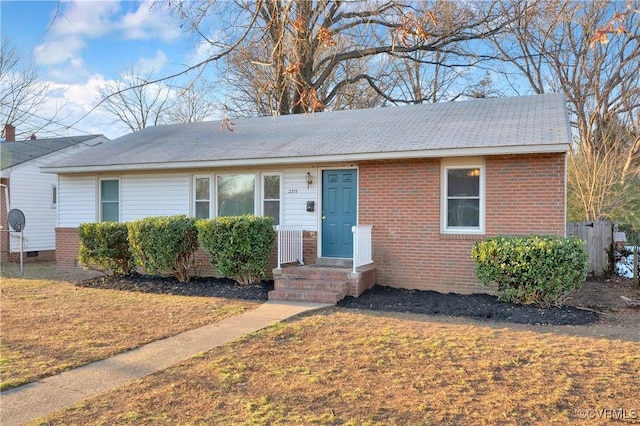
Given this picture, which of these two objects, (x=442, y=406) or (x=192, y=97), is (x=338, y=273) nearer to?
(x=442, y=406)

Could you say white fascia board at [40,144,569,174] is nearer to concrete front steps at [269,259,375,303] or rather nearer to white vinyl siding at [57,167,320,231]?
white vinyl siding at [57,167,320,231]

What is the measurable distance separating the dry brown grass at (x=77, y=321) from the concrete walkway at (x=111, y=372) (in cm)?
22

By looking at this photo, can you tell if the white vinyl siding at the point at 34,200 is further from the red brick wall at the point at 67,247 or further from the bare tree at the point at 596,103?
the bare tree at the point at 596,103

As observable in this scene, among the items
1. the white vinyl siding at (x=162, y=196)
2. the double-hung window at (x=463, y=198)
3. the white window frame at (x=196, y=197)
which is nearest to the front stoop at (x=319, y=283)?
the white vinyl siding at (x=162, y=196)

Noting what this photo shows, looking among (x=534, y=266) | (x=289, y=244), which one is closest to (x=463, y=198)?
(x=534, y=266)

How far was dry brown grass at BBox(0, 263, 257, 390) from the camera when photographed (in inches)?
206

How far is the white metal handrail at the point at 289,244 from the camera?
10.1 m

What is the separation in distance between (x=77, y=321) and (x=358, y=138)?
22.1 feet

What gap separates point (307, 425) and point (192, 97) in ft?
90.0

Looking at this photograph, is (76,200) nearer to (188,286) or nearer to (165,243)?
(165,243)

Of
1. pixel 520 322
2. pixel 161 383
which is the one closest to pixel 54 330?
pixel 161 383

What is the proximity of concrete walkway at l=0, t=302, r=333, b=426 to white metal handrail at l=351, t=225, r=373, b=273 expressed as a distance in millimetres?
2246

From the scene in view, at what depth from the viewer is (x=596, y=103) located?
19156 mm

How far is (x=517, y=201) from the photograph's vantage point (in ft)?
29.2
